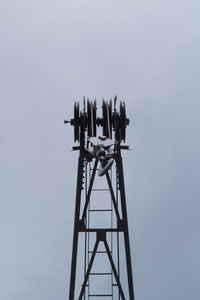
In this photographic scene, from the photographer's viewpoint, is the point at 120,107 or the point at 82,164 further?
the point at 120,107

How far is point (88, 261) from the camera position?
15117 mm

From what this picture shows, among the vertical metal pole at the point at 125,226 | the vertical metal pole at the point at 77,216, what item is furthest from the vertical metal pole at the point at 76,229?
the vertical metal pole at the point at 125,226

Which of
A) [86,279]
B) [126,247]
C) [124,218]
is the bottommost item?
[86,279]

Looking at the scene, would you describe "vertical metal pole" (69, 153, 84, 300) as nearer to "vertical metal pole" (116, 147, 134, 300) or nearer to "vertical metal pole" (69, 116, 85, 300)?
"vertical metal pole" (69, 116, 85, 300)

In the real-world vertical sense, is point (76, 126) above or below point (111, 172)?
above

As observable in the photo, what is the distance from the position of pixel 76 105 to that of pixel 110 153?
9.89ft

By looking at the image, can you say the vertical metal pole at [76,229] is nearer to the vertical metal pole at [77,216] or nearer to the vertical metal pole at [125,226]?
the vertical metal pole at [77,216]

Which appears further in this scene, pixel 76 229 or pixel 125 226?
pixel 125 226

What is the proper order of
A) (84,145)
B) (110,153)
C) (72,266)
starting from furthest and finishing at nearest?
(84,145) → (72,266) → (110,153)

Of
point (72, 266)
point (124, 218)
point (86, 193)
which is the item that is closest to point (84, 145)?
point (86, 193)

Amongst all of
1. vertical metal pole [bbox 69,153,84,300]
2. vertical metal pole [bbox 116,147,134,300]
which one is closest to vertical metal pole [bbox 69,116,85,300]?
vertical metal pole [bbox 69,153,84,300]

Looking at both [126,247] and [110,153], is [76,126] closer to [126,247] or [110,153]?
[110,153]

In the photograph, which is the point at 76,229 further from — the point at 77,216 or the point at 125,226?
the point at 125,226

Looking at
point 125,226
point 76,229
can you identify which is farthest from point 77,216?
point 125,226
